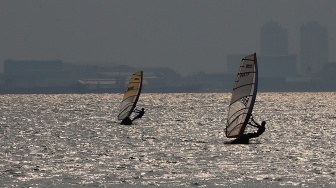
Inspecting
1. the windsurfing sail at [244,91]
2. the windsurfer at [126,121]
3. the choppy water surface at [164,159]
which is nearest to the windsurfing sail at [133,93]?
the windsurfer at [126,121]

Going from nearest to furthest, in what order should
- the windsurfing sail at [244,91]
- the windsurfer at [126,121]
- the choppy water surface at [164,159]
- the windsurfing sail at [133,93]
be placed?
the choppy water surface at [164,159] < the windsurfing sail at [244,91] < the windsurfing sail at [133,93] < the windsurfer at [126,121]

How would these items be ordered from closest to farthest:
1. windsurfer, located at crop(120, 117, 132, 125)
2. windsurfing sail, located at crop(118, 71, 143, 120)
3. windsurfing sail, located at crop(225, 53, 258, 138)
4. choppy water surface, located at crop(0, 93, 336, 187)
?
choppy water surface, located at crop(0, 93, 336, 187) → windsurfing sail, located at crop(225, 53, 258, 138) → windsurfing sail, located at crop(118, 71, 143, 120) → windsurfer, located at crop(120, 117, 132, 125)

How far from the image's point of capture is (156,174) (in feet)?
183

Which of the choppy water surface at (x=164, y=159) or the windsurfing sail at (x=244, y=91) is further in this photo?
the windsurfing sail at (x=244, y=91)

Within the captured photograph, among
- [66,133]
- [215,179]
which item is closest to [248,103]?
[215,179]

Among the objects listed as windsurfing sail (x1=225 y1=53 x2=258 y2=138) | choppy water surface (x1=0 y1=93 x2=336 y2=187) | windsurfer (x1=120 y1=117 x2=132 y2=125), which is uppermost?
windsurfer (x1=120 y1=117 x2=132 y2=125)

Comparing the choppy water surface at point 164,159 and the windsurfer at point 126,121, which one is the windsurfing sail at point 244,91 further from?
the windsurfer at point 126,121

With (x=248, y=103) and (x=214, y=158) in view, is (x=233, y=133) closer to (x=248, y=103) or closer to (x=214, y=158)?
(x=248, y=103)

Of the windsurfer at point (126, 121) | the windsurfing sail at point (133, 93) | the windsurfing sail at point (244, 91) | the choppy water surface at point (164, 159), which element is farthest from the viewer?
the windsurfer at point (126, 121)

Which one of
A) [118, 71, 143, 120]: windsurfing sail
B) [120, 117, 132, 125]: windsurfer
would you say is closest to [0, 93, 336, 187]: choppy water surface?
[118, 71, 143, 120]: windsurfing sail

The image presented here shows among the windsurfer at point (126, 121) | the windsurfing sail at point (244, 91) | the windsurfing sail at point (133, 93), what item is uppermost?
the windsurfing sail at point (133, 93)

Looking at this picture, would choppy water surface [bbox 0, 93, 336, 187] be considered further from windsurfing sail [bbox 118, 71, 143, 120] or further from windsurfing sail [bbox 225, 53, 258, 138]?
windsurfing sail [bbox 118, 71, 143, 120]

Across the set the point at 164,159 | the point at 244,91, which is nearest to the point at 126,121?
the point at 244,91

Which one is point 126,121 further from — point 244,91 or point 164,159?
point 164,159
